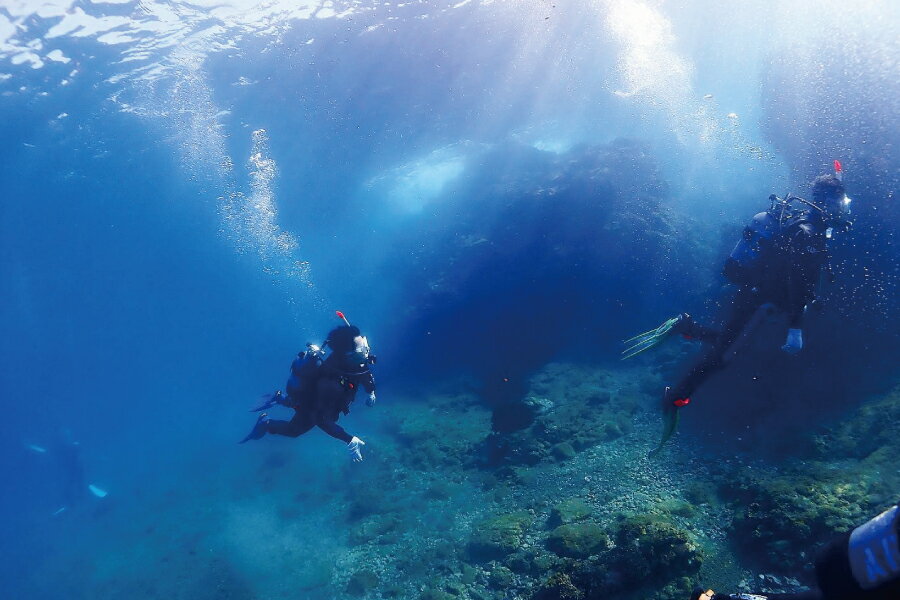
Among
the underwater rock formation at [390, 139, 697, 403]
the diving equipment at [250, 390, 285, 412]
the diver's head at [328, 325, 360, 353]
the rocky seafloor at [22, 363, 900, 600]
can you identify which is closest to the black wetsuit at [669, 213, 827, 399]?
the rocky seafloor at [22, 363, 900, 600]

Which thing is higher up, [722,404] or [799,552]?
[799,552]

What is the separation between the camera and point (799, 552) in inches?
190

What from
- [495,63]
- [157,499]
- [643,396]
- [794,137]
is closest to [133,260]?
[157,499]

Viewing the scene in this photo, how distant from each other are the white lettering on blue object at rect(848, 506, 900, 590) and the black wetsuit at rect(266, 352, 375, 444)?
5.95 metres

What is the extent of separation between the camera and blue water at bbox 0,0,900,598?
892cm

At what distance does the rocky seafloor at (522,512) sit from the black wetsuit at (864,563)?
142 inches

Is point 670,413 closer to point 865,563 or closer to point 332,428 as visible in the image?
point 865,563

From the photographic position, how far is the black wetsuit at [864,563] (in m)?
1.65

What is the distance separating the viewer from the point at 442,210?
2802cm

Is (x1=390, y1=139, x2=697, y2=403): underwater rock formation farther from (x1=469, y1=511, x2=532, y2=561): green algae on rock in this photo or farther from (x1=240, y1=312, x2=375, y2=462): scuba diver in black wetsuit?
(x1=240, y1=312, x2=375, y2=462): scuba diver in black wetsuit

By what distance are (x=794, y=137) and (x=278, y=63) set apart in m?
20.1

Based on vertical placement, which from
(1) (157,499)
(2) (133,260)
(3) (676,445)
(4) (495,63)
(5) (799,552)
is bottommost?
(1) (157,499)

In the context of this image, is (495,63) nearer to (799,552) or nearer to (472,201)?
(472,201)

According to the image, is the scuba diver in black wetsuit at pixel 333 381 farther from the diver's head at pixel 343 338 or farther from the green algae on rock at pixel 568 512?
the green algae on rock at pixel 568 512
